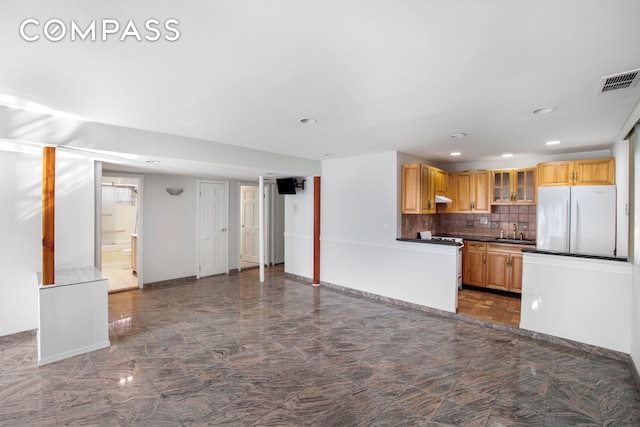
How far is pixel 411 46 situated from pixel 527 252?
329cm

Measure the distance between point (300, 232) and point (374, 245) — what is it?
6.13ft

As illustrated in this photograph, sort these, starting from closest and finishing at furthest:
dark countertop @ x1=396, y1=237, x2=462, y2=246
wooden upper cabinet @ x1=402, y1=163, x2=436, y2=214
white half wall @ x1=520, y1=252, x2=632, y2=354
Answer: white half wall @ x1=520, y1=252, x2=632, y2=354, dark countertop @ x1=396, y1=237, x2=462, y2=246, wooden upper cabinet @ x1=402, y1=163, x2=436, y2=214

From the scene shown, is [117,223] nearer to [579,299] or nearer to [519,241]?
[519,241]

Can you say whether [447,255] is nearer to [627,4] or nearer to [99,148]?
[627,4]

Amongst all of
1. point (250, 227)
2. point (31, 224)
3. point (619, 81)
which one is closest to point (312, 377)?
point (619, 81)

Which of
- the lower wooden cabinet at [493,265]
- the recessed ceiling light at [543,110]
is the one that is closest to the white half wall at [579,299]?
the lower wooden cabinet at [493,265]

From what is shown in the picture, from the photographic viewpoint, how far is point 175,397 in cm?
246

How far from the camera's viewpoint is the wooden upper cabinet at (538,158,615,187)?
425 cm

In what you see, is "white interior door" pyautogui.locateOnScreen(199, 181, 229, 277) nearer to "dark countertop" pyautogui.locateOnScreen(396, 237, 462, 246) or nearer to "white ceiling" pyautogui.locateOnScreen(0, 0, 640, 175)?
"white ceiling" pyautogui.locateOnScreen(0, 0, 640, 175)

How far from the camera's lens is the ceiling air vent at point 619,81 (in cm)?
207

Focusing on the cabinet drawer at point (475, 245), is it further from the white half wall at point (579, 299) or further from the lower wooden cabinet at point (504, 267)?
the white half wall at point (579, 299)

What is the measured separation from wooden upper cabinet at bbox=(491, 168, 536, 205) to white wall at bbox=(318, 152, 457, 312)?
1.98m

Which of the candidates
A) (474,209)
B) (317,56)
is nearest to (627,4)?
(317,56)


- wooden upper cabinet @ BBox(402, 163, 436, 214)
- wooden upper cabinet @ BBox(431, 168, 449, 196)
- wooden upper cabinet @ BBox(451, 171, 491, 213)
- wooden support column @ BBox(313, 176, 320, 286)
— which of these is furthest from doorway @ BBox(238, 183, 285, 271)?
wooden upper cabinet @ BBox(451, 171, 491, 213)
